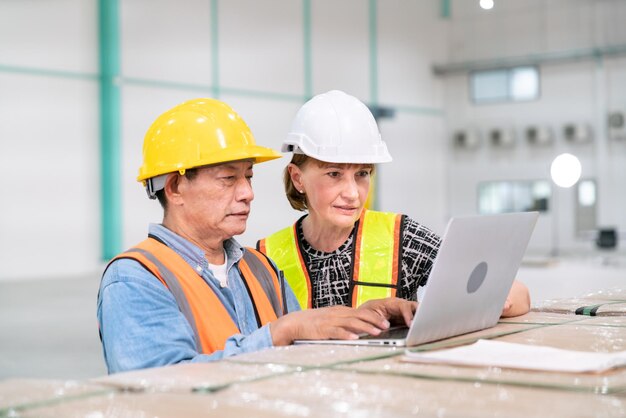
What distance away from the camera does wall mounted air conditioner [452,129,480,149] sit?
24406 mm

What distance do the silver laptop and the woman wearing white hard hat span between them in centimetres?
A: 104

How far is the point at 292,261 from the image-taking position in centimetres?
383

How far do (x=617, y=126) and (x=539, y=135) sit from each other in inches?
79.1

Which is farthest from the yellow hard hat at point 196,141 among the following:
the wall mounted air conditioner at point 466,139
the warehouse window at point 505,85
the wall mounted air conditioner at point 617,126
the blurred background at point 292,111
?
the wall mounted air conditioner at point 466,139

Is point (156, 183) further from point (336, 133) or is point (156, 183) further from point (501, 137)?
point (501, 137)

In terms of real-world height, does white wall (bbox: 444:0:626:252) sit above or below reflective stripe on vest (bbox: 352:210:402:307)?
above

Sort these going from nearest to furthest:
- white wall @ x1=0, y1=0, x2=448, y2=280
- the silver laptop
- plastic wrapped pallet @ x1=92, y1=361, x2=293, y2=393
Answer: plastic wrapped pallet @ x1=92, y1=361, x2=293, y2=393
the silver laptop
white wall @ x1=0, y1=0, x2=448, y2=280

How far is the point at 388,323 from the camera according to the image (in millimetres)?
2484

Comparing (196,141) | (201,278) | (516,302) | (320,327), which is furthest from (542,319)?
(196,141)

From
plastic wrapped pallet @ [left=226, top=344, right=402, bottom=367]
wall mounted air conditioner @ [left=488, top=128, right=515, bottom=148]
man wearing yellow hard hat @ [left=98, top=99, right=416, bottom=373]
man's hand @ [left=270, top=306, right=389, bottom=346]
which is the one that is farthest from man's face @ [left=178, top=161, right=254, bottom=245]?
wall mounted air conditioner @ [left=488, top=128, right=515, bottom=148]

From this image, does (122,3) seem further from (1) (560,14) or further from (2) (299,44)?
(1) (560,14)

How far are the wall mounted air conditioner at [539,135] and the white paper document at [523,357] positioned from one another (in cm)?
2197

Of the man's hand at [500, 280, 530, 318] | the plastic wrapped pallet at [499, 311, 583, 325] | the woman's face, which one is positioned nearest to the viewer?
the plastic wrapped pallet at [499, 311, 583, 325]

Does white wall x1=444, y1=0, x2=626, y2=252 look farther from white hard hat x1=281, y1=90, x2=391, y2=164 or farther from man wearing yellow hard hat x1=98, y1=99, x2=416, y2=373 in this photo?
man wearing yellow hard hat x1=98, y1=99, x2=416, y2=373
